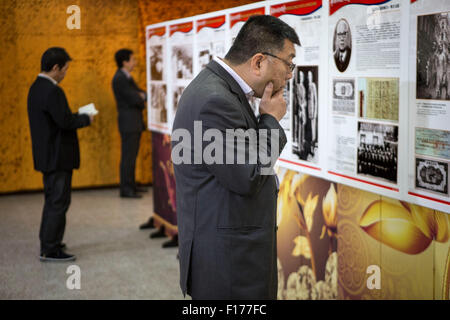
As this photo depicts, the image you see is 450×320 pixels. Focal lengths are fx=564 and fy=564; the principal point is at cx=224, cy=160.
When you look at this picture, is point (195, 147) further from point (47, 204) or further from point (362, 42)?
point (47, 204)

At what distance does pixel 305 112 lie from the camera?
3010mm

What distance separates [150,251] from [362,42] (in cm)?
313

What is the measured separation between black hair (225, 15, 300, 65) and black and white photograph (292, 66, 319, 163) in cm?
106

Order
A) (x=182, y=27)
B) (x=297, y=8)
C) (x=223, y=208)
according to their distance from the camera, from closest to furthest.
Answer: (x=223, y=208) → (x=297, y=8) → (x=182, y=27)

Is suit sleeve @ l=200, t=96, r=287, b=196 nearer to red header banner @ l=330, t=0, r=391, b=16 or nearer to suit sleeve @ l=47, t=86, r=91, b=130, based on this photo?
red header banner @ l=330, t=0, r=391, b=16

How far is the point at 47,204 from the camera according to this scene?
15.4 ft

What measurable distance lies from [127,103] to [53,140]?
2452 mm

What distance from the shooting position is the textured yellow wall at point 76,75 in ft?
23.1

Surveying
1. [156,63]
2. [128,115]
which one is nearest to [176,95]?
[156,63]

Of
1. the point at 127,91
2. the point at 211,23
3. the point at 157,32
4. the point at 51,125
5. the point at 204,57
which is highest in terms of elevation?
the point at 157,32

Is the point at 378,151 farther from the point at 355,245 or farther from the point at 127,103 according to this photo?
the point at 127,103

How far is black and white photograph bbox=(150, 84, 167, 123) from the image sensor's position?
521 cm

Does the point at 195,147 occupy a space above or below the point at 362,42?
below

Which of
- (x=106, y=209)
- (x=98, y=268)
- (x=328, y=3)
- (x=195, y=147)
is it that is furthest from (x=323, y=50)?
(x=106, y=209)
